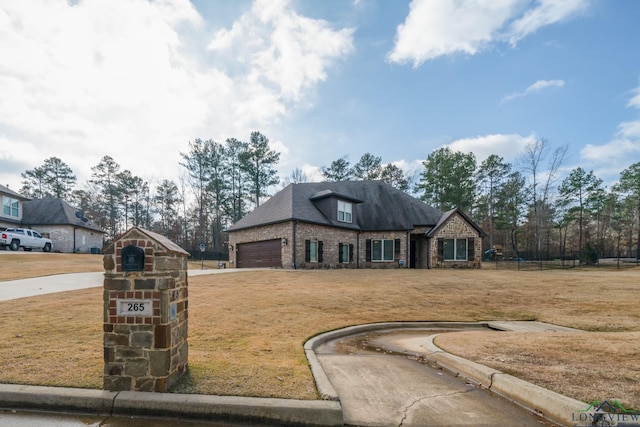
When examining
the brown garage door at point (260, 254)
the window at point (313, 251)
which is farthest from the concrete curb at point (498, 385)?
the brown garage door at point (260, 254)

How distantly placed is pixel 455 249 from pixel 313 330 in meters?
19.0

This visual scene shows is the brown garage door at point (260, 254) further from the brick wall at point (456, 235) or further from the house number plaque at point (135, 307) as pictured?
the house number plaque at point (135, 307)

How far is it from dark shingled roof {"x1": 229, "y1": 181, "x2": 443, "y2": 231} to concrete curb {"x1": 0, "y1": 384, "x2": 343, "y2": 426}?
17189 millimetres

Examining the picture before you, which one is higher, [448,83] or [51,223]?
[448,83]

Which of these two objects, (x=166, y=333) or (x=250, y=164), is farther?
(x=250, y=164)

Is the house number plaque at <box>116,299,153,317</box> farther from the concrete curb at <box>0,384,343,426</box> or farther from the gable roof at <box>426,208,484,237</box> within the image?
the gable roof at <box>426,208,484,237</box>

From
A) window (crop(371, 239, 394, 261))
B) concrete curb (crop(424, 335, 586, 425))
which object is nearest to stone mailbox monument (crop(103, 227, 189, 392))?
concrete curb (crop(424, 335, 586, 425))

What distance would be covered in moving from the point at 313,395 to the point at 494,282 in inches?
532

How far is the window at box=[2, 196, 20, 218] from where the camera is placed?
27859 mm

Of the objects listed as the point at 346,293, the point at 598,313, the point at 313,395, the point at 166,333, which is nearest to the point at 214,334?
the point at 166,333

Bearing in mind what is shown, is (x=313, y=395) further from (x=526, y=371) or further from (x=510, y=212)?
(x=510, y=212)

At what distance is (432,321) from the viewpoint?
27.2ft

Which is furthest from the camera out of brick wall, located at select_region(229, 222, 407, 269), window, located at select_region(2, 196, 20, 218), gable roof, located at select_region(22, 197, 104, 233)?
gable roof, located at select_region(22, 197, 104, 233)

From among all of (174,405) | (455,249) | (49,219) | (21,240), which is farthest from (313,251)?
(49,219)
